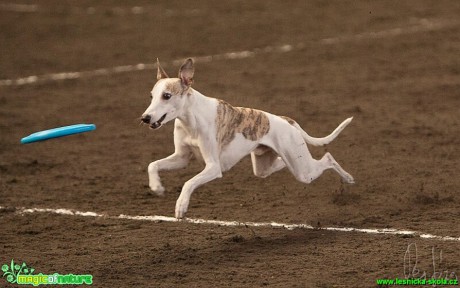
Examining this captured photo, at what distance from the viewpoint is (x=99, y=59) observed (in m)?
18.2

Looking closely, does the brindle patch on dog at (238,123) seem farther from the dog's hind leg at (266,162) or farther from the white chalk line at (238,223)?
the white chalk line at (238,223)

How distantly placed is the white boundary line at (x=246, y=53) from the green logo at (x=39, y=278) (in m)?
8.65

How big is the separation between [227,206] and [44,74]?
7996 mm

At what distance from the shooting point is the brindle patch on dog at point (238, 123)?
9.05 m

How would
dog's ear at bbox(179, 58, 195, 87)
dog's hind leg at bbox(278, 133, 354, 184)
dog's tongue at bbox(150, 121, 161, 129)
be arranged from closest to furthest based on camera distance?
1. dog's tongue at bbox(150, 121, 161, 129)
2. dog's ear at bbox(179, 58, 195, 87)
3. dog's hind leg at bbox(278, 133, 354, 184)

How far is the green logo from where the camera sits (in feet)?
26.6

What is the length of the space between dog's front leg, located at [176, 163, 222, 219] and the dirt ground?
46 centimetres

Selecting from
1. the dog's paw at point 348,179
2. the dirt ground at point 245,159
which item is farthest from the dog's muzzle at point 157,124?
the dog's paw at point 348,179

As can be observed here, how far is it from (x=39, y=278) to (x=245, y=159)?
176 inches

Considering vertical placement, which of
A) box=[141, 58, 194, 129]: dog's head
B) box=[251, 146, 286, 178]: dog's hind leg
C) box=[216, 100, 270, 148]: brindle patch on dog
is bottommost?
box=[251, 146, 286, 178]: dog's hind leg

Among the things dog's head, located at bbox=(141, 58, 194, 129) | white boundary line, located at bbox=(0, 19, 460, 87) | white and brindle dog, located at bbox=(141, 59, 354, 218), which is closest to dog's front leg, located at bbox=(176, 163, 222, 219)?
white and brindle dog, located at bbox=(141, 59, 354, 218)

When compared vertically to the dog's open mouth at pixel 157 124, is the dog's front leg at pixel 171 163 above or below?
below

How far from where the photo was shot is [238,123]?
361 inches

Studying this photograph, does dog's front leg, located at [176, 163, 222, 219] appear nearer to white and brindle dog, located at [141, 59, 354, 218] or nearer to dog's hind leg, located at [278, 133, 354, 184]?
white and brindle dog, located at [141, 59, 354, 218]
